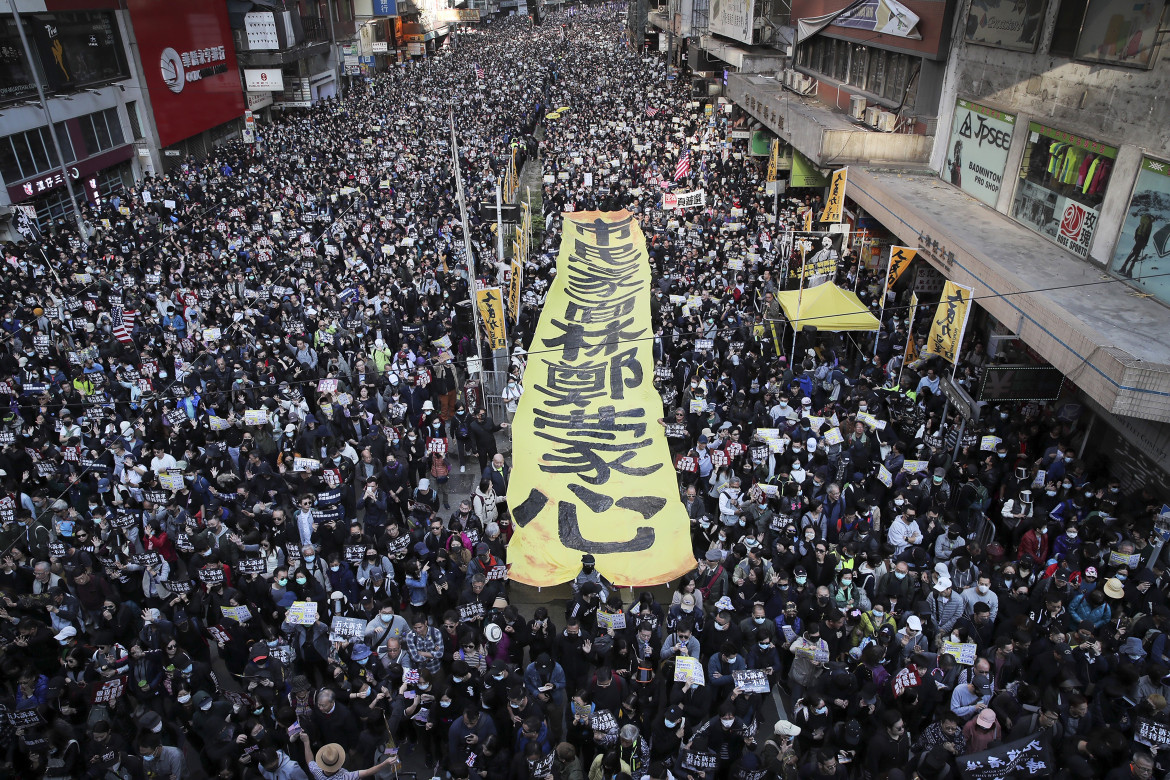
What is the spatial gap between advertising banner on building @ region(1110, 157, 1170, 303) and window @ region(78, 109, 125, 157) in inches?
1175

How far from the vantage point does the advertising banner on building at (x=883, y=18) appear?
17.6m

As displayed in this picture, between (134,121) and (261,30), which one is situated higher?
(261,30)

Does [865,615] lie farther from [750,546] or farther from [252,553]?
[252,553]

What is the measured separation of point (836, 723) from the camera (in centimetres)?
641

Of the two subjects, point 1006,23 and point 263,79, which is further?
point 263,79

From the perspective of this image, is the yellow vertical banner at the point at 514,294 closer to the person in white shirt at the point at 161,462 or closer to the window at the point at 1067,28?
the person in white shirt at the point at 161,462

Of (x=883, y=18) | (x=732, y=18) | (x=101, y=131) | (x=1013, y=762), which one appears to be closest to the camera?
(x=1013, y=762)

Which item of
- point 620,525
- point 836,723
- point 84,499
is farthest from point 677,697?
point 84,499

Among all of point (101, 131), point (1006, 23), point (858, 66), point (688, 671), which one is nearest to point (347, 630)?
point (688, 671)

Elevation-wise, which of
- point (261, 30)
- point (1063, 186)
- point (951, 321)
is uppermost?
point (261, 30)

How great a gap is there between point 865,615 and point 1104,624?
2317mm

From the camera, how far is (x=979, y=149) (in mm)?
15500

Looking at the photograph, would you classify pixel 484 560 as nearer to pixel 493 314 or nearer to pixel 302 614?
pixel 302 614

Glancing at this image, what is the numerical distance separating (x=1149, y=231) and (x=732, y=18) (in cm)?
2660
